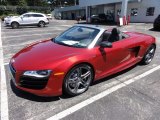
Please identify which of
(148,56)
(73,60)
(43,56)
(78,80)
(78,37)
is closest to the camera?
(73,60)

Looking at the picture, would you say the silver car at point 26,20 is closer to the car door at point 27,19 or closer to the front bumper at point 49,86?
the car door at point 27,19

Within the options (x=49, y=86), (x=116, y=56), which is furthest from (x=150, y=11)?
(x=49, y=86)

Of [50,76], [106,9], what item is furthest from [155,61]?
[106,9]

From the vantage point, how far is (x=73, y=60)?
3318mm

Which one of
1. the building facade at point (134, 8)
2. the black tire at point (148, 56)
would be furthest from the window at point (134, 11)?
the black tire at point (148, 56)

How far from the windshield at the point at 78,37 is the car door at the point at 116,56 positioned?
0.34m

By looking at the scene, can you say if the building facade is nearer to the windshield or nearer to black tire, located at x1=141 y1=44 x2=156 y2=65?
black tire, located at x1=141 y1=44 x2=156 y2=65

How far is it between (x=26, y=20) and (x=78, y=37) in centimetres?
1618

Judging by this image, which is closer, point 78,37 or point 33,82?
point 33,82

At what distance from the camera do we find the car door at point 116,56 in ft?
12.7

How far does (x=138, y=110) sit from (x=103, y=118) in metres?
0.72

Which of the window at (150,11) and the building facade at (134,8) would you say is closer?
the building facade at (134,8)

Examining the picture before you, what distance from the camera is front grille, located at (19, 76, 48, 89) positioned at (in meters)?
3.09

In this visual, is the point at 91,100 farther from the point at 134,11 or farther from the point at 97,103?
the point at 134,11
